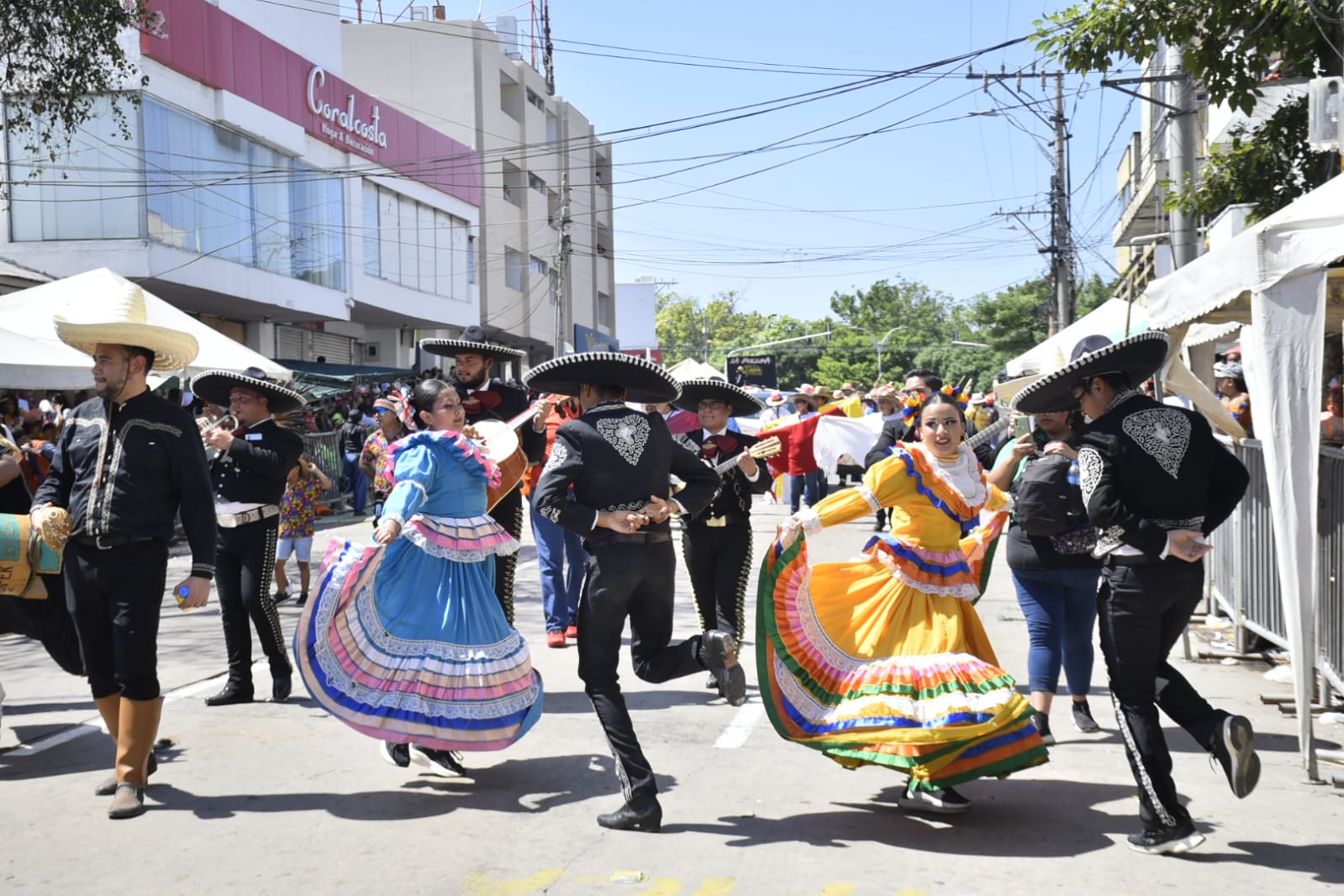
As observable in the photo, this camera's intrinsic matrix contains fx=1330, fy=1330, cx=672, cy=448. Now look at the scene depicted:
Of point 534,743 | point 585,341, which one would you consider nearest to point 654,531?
point 534,743

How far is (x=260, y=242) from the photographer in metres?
27.5

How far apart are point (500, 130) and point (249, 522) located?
41954 mm

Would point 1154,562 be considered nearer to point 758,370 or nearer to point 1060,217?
point 1060,217

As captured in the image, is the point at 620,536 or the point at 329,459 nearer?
the point at 620,536

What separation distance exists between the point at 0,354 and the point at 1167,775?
9.87 meters

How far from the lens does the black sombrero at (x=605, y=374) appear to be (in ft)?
18.5

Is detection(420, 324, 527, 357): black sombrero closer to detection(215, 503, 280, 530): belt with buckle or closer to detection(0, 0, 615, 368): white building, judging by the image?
detection(215, 503, 280, 530): belt with buckle

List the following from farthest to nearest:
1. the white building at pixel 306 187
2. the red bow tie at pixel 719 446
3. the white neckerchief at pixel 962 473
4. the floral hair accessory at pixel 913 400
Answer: the white building at pixel 306 187, the floral hair accessory at pixel 913 400, the red bow tie at pixel 719 446, the white neckerchief at pixel 962 473

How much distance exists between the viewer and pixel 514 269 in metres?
49.8

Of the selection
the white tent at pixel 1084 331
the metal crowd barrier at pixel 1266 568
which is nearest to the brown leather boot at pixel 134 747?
the metal crowd barrier at pixel 1266 568

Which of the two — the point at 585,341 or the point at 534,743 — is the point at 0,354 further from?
the point at 585,341

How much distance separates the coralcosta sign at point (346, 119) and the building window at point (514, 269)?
14.5 meters

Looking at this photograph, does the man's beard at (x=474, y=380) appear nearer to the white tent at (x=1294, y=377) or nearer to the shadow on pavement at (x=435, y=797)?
the shadow on pavement at (x=435, y=797)

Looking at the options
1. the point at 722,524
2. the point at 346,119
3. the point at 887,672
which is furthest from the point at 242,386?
the point at 346,119
